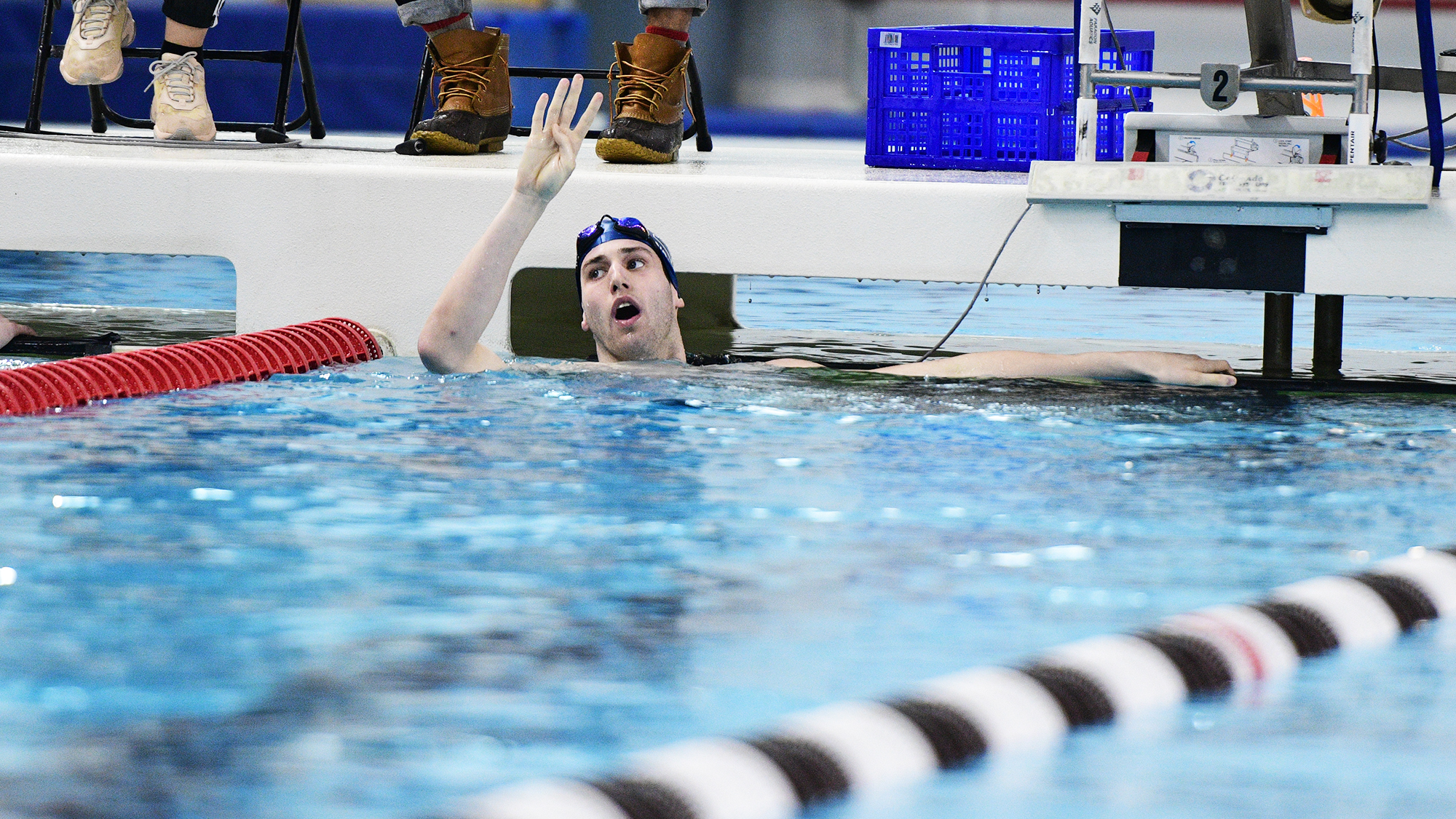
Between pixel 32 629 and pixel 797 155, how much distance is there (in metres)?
3.37

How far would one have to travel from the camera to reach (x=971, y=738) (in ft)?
5.30

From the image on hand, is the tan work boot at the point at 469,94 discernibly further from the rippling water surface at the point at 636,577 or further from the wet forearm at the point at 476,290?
the rippling water surface at the point at 636,577

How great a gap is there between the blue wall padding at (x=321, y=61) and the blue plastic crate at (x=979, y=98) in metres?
6.17

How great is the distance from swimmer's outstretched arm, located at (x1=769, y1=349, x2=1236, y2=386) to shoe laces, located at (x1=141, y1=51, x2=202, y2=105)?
220 centimetres

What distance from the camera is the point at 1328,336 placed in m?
4.39

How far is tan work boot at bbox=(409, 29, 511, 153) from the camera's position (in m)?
4.25

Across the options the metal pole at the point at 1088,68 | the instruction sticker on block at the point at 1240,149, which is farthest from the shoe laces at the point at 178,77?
the instruction sticker on block at the point at 1240,149

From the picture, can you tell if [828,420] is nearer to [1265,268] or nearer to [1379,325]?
[1265,268]

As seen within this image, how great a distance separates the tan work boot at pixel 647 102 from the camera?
4125 mm

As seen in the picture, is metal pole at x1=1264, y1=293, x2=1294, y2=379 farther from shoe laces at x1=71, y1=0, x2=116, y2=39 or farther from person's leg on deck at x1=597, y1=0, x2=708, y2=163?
shoe laces at x1=71, y1=0, x2=116, y2=39

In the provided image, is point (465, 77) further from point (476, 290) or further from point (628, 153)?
point (476, 290)

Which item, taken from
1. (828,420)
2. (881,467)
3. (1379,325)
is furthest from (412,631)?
(1379,325)

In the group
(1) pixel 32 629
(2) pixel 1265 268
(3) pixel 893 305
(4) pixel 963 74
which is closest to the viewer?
(1) pixel 32 629

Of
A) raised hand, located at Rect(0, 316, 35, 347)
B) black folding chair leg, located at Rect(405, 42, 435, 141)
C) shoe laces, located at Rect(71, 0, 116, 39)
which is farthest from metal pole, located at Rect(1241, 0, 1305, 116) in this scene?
raised hand, located at Rect(0, 316, 35, 347)
